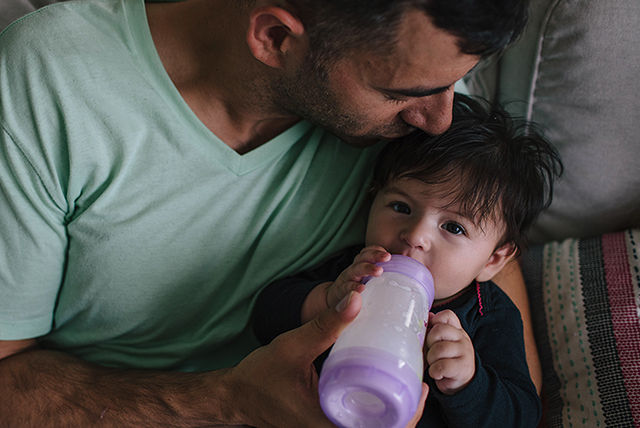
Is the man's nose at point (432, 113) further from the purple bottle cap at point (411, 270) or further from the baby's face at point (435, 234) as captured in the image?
the purple bottle cap at point (411, 270)

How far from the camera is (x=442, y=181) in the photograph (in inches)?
46.8

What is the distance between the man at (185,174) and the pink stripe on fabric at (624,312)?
0.62 meters

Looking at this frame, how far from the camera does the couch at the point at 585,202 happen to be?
1.25 meters

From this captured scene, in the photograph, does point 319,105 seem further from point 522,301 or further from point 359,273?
point 522,301

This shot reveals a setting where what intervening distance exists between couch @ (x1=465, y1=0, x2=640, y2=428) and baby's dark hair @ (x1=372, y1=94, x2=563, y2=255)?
197mm

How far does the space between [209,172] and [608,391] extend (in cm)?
102

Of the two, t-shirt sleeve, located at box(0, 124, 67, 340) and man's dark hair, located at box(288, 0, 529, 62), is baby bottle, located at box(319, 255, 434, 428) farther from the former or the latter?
t-shirt sleeve, located at box(0, 124, 67, 340)

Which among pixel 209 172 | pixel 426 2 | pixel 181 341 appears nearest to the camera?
pixel 426 2

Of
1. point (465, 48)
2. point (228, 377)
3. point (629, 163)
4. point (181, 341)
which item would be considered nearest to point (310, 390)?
point (228, 377)

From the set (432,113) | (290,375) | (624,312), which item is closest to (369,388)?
(290,375)

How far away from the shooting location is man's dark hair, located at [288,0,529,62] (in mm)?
899

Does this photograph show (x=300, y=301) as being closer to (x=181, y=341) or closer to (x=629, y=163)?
(x=181, y=341)

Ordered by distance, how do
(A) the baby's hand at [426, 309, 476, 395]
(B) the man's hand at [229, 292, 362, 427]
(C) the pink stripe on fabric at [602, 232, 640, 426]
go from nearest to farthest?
1. (B) the man's hand at [229, 292, 362, 427]
2. (A) the baby's hand at [426, 309, 476, 395]
3. (C) the pink stripe on fabric at [602, 232, 640, 426]

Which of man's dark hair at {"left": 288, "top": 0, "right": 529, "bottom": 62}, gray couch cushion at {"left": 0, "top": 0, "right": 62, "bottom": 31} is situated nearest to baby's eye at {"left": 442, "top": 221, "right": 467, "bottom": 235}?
man's dark hair at {"left": 288, "top": 0, "right": 529, "bottom": 62}
